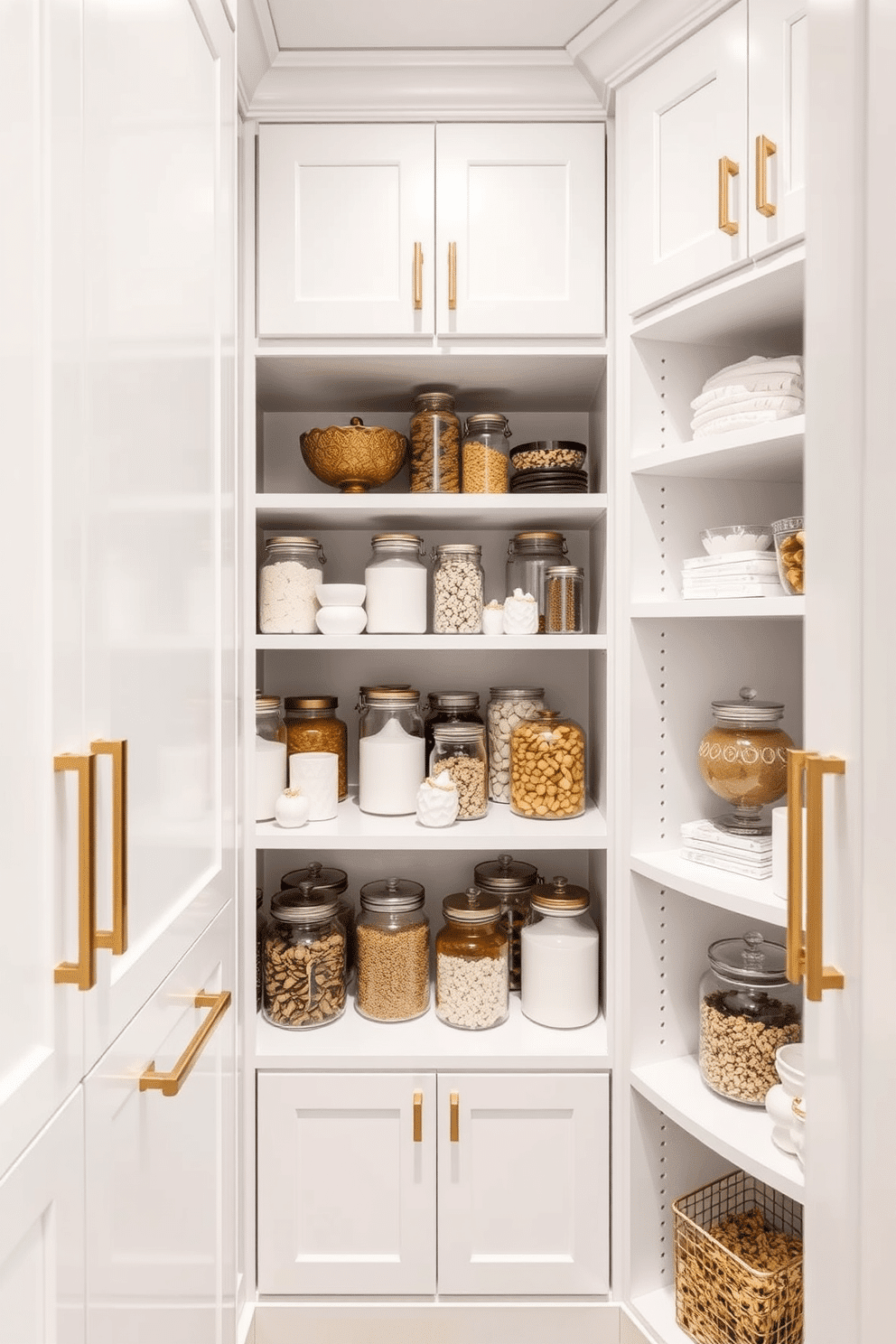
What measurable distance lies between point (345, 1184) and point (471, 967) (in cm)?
46

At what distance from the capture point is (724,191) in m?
1.26

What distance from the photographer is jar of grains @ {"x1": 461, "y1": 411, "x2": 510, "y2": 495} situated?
1.63 metres

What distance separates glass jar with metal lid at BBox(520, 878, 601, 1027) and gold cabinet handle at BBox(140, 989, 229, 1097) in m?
0.74

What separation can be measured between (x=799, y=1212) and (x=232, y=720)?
1404mm

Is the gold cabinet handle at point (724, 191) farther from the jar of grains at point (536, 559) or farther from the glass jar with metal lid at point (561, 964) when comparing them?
the glass jar with metal lid at point (561, 964)

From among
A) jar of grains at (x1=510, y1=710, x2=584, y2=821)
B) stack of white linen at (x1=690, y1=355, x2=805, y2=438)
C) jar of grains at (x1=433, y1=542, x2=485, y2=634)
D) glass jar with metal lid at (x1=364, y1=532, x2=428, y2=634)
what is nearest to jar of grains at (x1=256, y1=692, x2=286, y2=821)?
glass jar with metal lid at (x1=364, y1=532, x2=428, y2=634)

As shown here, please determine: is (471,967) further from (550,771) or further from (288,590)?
(288,590)

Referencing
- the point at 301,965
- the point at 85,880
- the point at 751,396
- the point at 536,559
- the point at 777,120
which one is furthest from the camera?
the point at 536,559

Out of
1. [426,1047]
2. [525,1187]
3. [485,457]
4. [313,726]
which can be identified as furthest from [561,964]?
[485,457]

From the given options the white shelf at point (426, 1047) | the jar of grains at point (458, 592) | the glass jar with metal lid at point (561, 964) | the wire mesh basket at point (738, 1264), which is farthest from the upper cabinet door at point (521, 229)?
the wire mesh basket at point (738, 1264)

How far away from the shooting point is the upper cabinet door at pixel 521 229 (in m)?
1.50

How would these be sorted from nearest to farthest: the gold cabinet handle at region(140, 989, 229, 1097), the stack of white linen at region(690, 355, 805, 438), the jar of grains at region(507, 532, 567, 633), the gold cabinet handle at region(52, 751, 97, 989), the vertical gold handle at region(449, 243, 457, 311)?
the gold cabinet handle at region(52, 751, 97, 989), the gold cabinet handle at region(140, 989, 229, 1097), the stack of white linen at region(690, 355, 805, 438), the vertical gold handle at region(449, 243, 457, 311), the jar of grains at region(507, 532, 567, 633)

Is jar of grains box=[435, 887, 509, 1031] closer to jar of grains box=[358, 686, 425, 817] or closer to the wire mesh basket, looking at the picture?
jar of grains box=[358, 686, 425, 817]

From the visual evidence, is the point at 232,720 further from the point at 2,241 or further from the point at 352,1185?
the point at 352,1185
